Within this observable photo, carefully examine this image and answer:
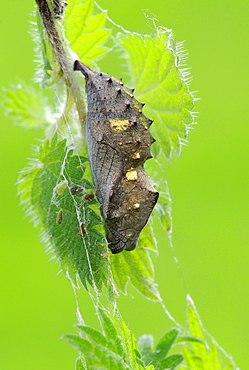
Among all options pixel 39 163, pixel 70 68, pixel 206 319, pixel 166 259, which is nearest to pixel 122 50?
pixel 70 68

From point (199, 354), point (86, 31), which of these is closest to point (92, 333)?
point (199, 354)

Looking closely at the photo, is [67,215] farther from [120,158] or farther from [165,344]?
[165,344]

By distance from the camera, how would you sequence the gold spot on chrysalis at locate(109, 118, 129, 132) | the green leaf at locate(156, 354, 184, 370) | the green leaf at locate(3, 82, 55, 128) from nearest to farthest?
the gold spot on chrysalis at locate(109, 118, 129, 132) → the green leaf at locate(156, 354, 184, 370) → the green leaf at locate(3, 82, 55, 128)

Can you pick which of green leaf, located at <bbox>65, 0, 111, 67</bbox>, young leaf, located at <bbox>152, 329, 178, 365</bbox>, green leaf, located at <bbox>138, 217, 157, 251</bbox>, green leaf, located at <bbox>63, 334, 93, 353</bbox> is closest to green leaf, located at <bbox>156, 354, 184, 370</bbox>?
young leaf, located at <bbox>152, 329, 178, 365</bbox>

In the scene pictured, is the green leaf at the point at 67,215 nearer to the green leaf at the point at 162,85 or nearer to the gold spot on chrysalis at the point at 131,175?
the gold spot on chrysalis at the point at 131,175

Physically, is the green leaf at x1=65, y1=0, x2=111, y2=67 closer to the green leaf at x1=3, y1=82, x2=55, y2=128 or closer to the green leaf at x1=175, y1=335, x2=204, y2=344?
the green leaf at x1=3, y1=82, x2=55, y2=128

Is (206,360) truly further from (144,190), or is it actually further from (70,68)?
(70,68)
